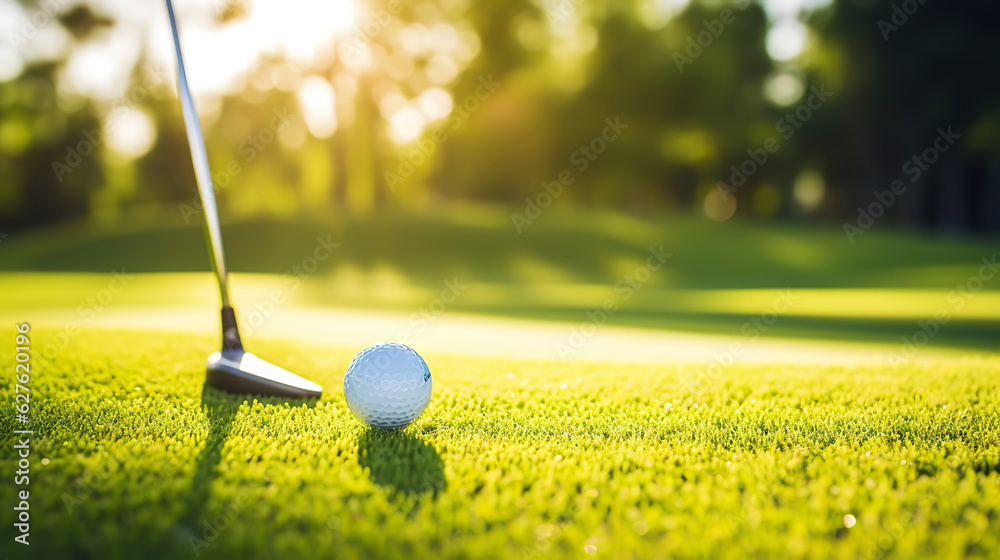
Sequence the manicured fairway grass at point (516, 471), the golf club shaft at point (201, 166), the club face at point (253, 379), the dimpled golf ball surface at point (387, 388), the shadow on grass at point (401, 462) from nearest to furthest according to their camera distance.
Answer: the manicured fairway grass at point (516, 471), the shadow on grass at point (401, 462), the dimpled golf ball surface at point (387, 388), the golf club shaft at point (201, 166), the club face at point (253, 379)

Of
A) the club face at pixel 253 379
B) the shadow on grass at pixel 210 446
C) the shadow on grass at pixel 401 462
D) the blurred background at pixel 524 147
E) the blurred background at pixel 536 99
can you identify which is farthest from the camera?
the blurred background at pixel 536 99

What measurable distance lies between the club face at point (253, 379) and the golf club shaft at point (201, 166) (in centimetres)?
42

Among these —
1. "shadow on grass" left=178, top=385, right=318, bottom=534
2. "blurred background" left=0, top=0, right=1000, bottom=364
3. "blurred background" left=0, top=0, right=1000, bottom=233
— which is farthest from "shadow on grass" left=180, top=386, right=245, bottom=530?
"blurred background" left=0, top=0, right=1000, bottom=233

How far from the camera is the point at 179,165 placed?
38.2 m

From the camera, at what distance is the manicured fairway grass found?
2.16 m

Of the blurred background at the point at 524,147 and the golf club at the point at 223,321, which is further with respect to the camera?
the blurred background at the point at 524,147

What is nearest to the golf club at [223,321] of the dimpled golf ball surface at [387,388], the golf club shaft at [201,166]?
the golf club shaft at [201,166]

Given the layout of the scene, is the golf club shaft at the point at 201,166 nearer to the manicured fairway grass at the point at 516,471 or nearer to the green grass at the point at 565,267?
the manicured fairway grass at the point at 516,471

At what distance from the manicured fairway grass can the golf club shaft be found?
838mm

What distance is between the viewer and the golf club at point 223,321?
369cm

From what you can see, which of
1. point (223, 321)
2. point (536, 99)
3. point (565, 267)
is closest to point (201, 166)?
point (223, 321)

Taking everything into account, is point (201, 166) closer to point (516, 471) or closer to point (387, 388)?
point (387, 388)

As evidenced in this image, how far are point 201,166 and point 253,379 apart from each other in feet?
4.17

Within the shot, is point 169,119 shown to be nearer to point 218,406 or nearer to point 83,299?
point 83,299
